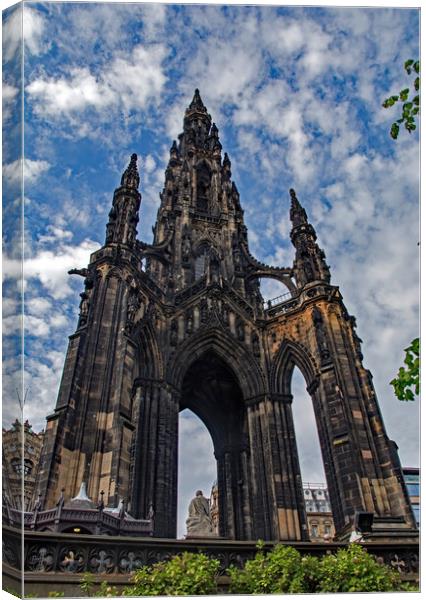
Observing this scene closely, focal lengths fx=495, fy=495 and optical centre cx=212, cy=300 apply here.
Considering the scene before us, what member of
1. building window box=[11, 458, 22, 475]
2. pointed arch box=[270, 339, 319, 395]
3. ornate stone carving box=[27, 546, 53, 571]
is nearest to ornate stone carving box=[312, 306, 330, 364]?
pointed arch box=[270, 339, 319, 395]

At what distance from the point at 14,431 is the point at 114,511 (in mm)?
5498

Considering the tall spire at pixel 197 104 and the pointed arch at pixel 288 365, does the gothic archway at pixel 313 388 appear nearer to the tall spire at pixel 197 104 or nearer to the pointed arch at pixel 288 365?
the pointed arch at pixel 288 365

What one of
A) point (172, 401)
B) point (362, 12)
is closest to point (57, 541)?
point (362, 12)

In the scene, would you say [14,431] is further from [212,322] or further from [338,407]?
[212,322]

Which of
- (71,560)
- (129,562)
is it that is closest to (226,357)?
(129,562)

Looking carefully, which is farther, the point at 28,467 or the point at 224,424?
the point at 224,424

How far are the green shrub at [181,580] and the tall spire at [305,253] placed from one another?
1624cm

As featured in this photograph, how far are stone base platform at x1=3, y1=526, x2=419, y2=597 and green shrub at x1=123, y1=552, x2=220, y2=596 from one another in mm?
649

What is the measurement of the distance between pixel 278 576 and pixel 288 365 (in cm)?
1528

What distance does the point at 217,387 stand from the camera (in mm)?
23984

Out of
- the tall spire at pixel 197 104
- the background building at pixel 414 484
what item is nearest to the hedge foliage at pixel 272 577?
the background building at pixel 414 484

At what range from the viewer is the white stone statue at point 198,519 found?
1207 cm

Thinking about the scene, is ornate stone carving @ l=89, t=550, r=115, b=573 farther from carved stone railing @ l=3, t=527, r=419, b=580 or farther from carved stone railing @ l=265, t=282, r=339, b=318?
carved stone railing @ l=265, t=282, r=339, b=318

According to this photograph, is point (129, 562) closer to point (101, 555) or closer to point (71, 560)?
point (101, 555)
